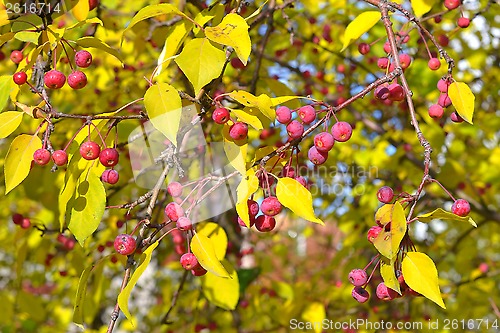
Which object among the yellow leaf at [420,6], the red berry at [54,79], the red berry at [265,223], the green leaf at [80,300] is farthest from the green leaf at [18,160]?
the yellow leaf at [420,6]

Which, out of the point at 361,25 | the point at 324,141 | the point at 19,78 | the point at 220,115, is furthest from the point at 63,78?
the point at 361,25

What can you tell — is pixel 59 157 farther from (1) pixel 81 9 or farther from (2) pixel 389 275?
(2) pixel 389 275

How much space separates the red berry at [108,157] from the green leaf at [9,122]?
0.60 feet

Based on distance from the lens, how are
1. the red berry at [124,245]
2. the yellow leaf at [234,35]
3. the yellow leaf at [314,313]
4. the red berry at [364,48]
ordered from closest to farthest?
the yellow leaf at [234,35], the red berry at [124,245], the red berry at [364,48], the yellow leaf at [314,313]

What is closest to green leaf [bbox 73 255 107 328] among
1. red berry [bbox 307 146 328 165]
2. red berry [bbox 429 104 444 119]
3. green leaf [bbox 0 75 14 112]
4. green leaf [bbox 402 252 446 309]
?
green leaf [bbox 0 75 14 112]

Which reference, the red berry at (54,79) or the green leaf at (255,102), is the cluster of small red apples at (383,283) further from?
the red berry at (54,79)

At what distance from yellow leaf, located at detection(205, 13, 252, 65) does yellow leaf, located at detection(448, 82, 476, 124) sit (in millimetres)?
473

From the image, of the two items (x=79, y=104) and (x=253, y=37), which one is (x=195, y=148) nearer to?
(x=253, y=37)

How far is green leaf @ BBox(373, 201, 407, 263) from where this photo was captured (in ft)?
3.30

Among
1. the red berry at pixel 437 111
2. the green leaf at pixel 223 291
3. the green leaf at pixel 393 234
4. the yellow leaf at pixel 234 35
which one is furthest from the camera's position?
the green leaf at pixel 223 291

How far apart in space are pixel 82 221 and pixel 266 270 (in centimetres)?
234

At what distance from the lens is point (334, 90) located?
3295 millimetres

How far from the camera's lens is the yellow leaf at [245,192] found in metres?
1.11

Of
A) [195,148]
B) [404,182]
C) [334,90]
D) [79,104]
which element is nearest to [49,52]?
[195,148]
